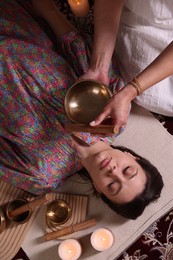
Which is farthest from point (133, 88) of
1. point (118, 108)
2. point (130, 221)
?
point (130, 221)

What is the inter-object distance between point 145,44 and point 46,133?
1.96ft

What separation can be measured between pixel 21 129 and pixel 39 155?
5.6 inches

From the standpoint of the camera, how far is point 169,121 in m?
1.62

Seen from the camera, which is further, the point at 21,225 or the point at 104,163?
the point at 21,225

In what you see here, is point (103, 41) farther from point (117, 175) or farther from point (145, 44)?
point (117, 175)

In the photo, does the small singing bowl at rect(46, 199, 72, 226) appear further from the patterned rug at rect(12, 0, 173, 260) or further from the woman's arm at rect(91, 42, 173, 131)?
the woman's arm at rect(91, 42, 173, 131)

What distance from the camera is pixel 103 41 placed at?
1.36 m

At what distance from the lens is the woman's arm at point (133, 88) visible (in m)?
1.10

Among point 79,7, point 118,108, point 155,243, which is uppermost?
point 79,7

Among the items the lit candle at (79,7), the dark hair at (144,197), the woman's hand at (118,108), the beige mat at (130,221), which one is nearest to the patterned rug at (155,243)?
the beige mat at (130,221)

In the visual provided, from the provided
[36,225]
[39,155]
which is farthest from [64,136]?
[36,225]

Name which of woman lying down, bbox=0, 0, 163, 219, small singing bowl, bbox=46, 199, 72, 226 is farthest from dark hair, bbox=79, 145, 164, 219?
small singing bowl, bbox=46, 199, 72, 226

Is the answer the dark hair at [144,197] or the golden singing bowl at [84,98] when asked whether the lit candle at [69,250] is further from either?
the golden singing bowl at [84,98]

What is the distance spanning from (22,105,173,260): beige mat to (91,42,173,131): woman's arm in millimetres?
453
